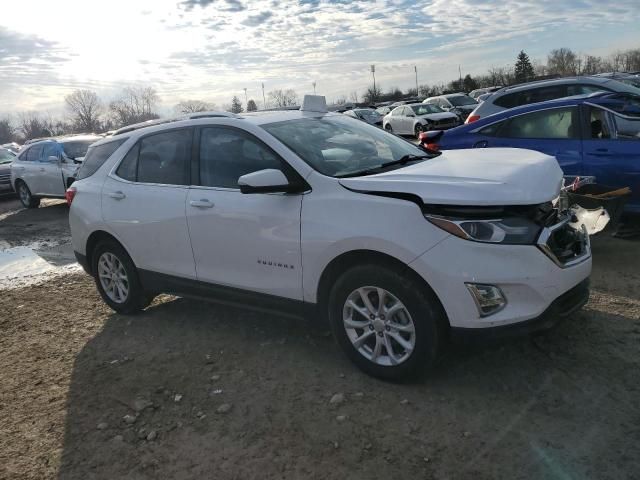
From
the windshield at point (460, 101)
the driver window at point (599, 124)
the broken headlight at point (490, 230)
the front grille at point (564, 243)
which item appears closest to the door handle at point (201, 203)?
the broken headlight at point (490, 230)

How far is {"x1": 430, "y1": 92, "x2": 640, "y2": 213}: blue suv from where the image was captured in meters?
5.93

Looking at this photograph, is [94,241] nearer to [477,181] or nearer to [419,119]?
[477,181]

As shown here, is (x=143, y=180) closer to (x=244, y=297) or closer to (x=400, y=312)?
(x=244, y=297)

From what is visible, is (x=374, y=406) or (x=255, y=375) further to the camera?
(x=255, y=375)

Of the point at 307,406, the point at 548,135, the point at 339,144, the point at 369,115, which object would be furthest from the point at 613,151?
the point at 369,115

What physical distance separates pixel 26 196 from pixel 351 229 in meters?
13.2

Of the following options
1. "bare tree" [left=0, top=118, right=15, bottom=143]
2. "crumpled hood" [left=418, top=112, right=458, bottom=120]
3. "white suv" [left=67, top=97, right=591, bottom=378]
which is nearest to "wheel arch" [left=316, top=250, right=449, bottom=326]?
"white suv" [left=67, top=97, right=591, bottom=378]

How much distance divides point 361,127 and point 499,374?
2321 mm

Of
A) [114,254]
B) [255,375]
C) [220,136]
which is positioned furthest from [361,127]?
[114,254]

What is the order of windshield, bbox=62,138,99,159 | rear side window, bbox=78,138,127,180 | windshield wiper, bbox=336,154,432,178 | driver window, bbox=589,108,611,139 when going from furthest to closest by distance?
windshield, bbox=62,138,99,159 < driver window, bbox=589,108,611,139 < rear side window, bbox=78,138,127,180 < windshield wiper, bbox=336,154,432,178

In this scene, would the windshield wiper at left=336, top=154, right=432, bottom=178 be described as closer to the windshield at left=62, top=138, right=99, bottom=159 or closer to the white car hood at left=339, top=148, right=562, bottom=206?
the white car hood at left=339, top=148, right=562, bottom=206

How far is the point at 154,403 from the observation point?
3740 mm

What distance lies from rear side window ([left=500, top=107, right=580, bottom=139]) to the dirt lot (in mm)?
2022

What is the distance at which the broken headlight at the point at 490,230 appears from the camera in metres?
3.16
